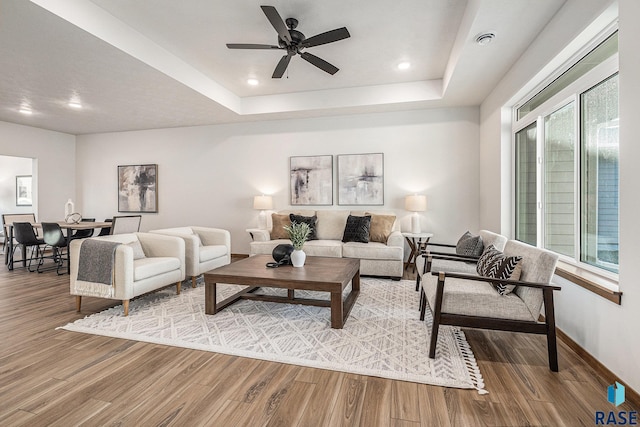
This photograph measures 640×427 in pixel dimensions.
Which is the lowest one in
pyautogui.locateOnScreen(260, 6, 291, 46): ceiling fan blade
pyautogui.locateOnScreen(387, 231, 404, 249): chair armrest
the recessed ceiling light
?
pyautogui.locateOnScreen(387, 231, 404, 249): chair armrest

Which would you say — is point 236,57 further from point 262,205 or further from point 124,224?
point 124,224

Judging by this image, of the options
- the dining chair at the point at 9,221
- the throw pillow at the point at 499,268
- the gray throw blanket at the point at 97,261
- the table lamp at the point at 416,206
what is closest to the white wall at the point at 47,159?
the dining chair at the point at 9,221

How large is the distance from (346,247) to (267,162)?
255 cm

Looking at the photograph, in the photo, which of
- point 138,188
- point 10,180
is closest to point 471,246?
point 138,188

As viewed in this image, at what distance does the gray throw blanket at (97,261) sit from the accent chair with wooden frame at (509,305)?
2996 millimetres

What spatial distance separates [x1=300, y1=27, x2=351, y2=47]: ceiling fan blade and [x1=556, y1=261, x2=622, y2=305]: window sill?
276 cm

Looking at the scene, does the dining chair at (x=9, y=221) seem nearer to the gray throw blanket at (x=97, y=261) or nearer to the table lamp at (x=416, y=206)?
the gray throw blanket at (x=97, y=261)

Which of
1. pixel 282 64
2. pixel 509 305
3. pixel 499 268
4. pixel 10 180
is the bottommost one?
pixel 509 305

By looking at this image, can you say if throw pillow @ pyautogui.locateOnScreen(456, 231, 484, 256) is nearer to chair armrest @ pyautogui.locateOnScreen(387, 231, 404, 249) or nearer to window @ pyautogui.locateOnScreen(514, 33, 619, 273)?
window @ pyautogui.locateOnScreen(514, 33, 619, 273)

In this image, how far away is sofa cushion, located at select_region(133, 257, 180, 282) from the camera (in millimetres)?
3186

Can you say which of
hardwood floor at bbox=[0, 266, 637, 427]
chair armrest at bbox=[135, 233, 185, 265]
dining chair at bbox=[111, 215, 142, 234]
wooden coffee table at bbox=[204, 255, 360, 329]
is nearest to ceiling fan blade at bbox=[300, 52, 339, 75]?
wooden coffee table at bbox=[204, 255, 360, 329]

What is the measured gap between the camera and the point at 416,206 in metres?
5.07

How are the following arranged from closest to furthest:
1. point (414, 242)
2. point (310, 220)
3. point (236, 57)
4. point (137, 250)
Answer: point (137, 250) → point (236, 57) → point (414, 242) → point (310, 220)

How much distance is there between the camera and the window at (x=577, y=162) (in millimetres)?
2291
